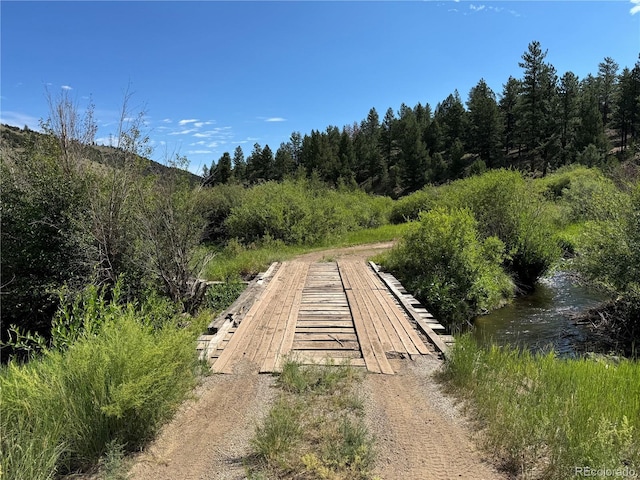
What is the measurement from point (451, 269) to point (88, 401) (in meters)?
7.80

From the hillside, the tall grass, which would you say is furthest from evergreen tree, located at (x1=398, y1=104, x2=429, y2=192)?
the tall grass

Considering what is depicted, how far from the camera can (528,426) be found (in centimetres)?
303

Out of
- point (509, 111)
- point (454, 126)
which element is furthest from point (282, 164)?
point (509, 111)

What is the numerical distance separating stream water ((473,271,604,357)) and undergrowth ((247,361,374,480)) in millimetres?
3536

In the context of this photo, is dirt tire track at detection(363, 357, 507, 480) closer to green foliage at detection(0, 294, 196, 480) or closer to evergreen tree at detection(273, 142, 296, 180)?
green foliage at detection(0, 294, 196, 480)

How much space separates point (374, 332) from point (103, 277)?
4906 mm

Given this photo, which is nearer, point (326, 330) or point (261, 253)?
point (326, 330)

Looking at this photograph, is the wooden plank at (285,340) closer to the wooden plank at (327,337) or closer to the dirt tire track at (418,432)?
the wooden plank at (327,337)

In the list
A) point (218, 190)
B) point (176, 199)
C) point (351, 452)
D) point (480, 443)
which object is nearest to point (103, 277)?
point (176, 199)

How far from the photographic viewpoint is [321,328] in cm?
611

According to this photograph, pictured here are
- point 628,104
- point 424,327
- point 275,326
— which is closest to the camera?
point 424,327

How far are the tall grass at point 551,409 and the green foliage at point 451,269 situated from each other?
13.9ft

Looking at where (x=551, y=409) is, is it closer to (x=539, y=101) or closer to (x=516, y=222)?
(x=516, y=222)

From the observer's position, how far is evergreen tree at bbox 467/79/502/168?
52938mm
